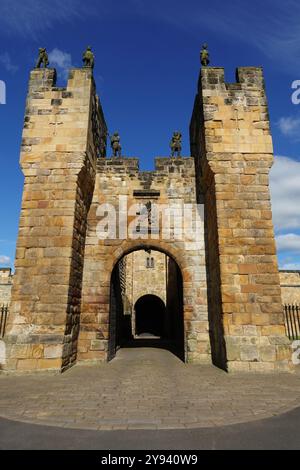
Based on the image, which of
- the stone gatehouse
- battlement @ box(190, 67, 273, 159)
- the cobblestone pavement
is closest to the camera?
the cobblestone pavement

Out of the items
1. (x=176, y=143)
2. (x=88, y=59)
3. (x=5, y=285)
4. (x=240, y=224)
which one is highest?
(x=88, y=59)

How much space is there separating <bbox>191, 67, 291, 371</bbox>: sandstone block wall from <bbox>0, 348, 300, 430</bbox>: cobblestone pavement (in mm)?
742

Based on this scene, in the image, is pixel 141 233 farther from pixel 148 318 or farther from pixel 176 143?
pixel 148 318

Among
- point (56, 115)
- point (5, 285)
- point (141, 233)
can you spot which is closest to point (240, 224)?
point (141, 233)

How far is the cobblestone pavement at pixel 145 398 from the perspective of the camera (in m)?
3.42

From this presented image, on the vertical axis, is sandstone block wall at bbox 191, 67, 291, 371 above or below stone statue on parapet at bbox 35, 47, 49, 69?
below

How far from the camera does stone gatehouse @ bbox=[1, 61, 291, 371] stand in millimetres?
6711

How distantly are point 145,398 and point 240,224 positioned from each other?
456 centimetres

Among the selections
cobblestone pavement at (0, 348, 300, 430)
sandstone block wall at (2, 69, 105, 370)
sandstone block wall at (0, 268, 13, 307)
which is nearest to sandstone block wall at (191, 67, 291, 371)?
cobblestone pavement at (0, 348, 300, 430)

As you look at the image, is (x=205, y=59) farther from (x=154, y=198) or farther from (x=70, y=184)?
(x=70, y=184)

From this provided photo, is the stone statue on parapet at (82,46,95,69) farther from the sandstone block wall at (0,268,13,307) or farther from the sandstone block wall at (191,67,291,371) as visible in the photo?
the sandstone block wall at (0,268,13,307)

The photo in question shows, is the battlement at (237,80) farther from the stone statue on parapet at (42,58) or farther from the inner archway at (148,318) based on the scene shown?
the inner archway at (148,318)

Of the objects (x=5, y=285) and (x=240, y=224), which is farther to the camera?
(x=5, y=285)

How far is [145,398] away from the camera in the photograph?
440 cm
